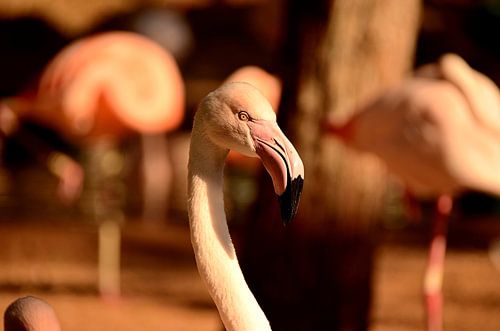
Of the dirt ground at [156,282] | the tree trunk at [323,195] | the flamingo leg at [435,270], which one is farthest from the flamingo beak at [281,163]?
the dirt ground at [156,282]

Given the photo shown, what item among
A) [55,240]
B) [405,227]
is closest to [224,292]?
[55,240]

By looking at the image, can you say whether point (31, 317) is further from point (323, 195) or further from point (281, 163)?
point (323, 195)

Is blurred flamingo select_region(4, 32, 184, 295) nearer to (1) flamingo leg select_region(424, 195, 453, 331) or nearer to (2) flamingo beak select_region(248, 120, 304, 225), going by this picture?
(1) flamingo leg select_region(424, 195, 453, 331)

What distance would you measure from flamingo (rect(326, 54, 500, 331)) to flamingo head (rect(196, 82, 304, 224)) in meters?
2.51

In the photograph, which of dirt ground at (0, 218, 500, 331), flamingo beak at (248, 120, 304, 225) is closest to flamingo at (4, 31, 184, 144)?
dirt ground at (0, 218, 500, 331)

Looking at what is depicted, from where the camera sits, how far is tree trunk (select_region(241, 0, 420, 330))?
183 inches

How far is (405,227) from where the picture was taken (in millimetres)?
9789

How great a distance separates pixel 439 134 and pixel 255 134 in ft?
9.37

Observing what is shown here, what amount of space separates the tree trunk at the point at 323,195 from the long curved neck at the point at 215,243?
2115 millimetres

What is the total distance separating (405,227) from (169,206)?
2.34 metres

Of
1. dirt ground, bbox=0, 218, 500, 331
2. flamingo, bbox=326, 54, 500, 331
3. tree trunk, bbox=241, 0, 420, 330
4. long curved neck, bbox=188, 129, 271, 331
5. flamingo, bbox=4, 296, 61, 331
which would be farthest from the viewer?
dirt ground, bbox=0, 218, 500, 331

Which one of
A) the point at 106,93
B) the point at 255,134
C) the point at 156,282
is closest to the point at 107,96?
the point at 106,93

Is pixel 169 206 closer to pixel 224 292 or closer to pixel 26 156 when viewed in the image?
pixel 26 156

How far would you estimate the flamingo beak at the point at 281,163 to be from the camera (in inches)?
91.1
